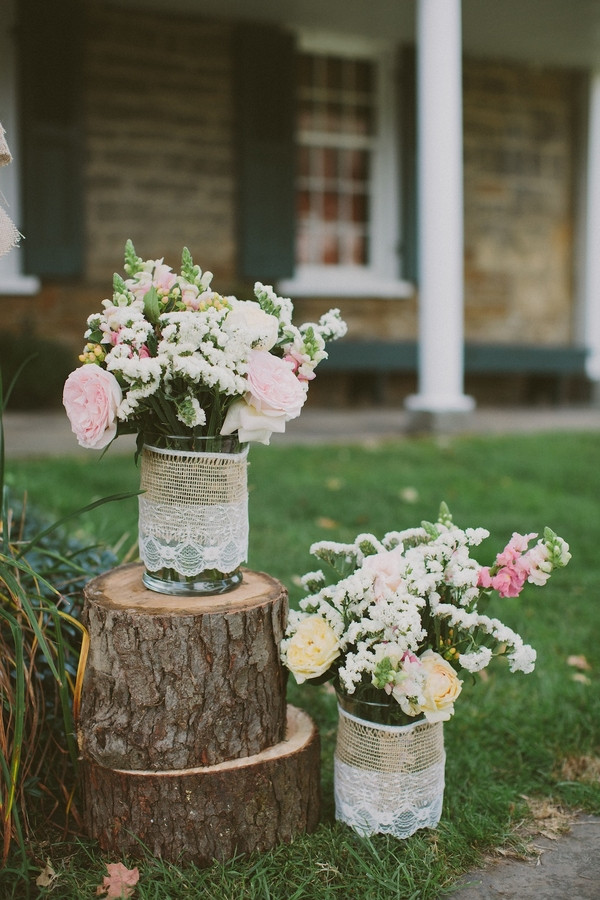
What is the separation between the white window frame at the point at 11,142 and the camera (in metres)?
7.18

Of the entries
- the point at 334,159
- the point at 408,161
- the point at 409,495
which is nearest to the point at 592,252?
the point at 408,161

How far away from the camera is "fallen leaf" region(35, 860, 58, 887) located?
176 cm

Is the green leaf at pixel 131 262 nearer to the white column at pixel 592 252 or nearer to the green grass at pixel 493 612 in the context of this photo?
the green grass at pixel 493 612

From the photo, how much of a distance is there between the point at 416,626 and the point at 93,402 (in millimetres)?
781

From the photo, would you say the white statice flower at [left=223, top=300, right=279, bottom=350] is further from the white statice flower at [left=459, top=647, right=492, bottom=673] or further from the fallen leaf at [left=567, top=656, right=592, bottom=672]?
the fallen leaf at [left=567, top=656, right=592, bottom=672]

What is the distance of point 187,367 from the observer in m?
1.70

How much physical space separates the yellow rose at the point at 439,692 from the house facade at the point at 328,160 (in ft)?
16.0

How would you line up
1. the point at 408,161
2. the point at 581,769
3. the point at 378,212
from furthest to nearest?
1. the point at 378,212
2. the point at 408,161
3. the point at 581,769

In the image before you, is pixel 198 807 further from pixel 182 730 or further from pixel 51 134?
pixel 51 134

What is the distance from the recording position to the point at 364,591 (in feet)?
6.28

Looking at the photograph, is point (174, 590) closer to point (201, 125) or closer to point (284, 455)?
point (284, 455)

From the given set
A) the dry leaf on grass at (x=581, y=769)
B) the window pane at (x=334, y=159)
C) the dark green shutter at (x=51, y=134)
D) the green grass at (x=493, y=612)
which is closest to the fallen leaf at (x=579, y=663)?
the green grass at (x=493, y=612)

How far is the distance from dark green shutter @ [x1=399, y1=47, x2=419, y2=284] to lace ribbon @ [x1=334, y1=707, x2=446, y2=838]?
7.30 metres

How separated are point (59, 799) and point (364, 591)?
845 millimetres
